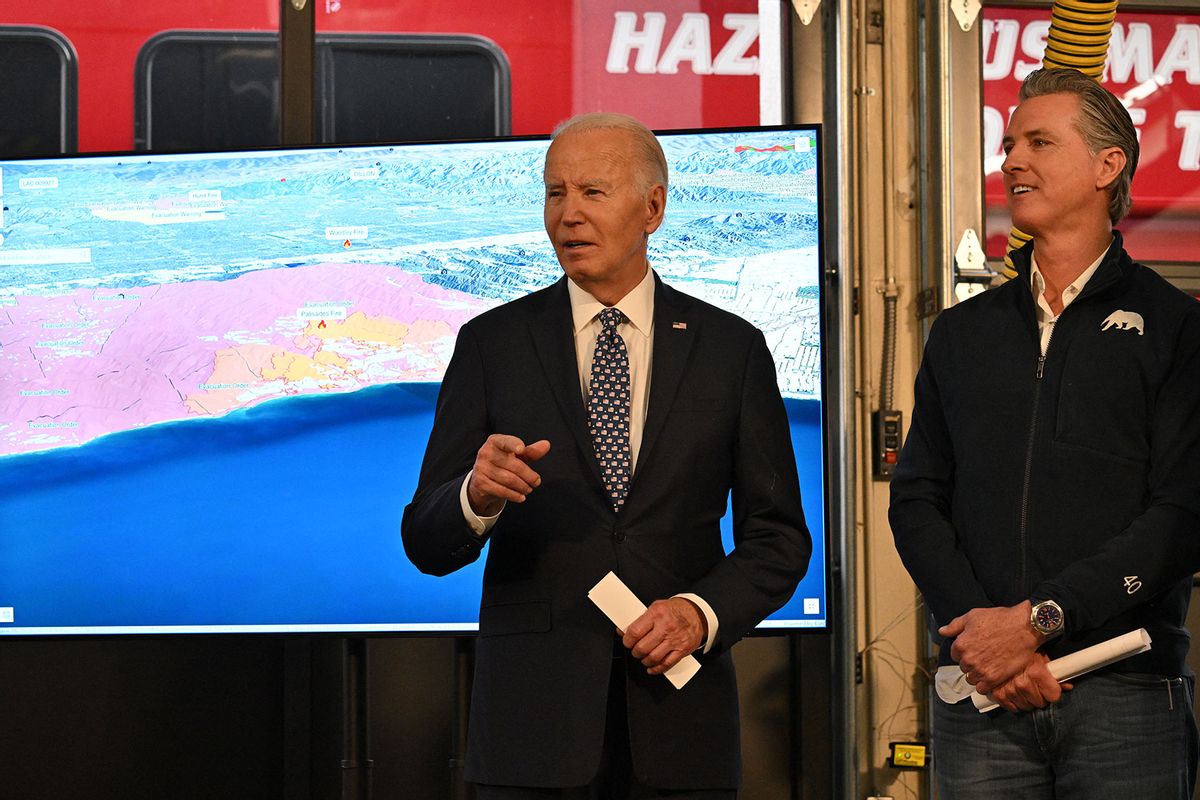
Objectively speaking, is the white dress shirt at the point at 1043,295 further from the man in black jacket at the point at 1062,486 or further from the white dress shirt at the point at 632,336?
the white dress shirt at the point at 632,336


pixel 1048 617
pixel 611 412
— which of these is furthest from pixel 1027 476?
pixel 611 412

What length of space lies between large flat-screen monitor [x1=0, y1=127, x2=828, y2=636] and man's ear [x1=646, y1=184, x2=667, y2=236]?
1340 mm

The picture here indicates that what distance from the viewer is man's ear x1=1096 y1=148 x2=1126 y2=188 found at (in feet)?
7.12

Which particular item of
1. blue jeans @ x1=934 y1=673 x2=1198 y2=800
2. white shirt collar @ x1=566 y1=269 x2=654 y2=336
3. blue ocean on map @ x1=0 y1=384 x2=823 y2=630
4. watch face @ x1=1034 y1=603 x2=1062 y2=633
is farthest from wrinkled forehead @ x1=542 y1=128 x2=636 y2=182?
blue ocean on map @ x1=0 y1=384 x2=823 y2=630

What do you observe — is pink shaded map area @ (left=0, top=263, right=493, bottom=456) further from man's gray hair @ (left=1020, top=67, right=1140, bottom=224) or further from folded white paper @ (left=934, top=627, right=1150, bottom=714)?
folded white paper @ (left=934, top=627, right=1150, bottom=714)

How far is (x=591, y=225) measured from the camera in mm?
2068

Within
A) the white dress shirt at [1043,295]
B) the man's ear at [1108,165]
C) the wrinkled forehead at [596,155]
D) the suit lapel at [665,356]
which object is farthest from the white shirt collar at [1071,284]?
the wrinkled forehead at [596,155]

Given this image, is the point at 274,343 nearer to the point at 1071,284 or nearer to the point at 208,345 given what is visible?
the point at 208,345

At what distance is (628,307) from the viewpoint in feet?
7.00

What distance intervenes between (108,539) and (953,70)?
2742 mm

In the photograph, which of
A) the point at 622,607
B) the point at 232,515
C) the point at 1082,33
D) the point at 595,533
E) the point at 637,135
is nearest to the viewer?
the point at 622,607

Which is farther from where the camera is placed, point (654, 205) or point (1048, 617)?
point (654, 205)

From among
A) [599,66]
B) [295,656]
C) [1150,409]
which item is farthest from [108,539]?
[1150,409]

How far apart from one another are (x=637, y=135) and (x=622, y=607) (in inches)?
29.9
